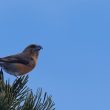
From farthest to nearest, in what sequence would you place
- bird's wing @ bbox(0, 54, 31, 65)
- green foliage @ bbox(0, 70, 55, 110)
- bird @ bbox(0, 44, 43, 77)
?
bird's wing @ bbox(0, 54, 31, 65)
bird @ bbox(0, 44, 43, 77)
green foliage @ bbox(0, 70, 55, 110)

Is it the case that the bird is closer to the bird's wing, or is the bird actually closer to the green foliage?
the bird's wing

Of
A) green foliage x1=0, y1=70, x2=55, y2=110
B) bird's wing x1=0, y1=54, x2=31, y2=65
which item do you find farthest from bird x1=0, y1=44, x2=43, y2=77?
green foliage x1=0, y1=70, x2=55, y2=110

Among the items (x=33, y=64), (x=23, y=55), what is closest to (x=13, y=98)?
(x=33, y=64)

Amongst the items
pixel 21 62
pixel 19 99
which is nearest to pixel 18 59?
pixel 21 62

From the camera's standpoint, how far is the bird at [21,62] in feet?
30.2

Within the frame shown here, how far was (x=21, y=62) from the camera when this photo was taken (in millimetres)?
10594

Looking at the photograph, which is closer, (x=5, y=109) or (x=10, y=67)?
(x=5, y=109)

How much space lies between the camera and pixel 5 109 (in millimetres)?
4031

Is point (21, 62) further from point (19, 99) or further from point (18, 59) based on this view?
point (19, 99)

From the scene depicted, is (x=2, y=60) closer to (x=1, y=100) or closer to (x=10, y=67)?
(x=10, y=67)

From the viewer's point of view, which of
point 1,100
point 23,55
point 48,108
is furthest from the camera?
point 23,55

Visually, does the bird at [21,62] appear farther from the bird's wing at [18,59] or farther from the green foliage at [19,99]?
the green foliage at [19,99]

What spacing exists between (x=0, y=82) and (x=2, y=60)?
15.5 ft

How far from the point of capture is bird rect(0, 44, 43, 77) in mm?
9211
